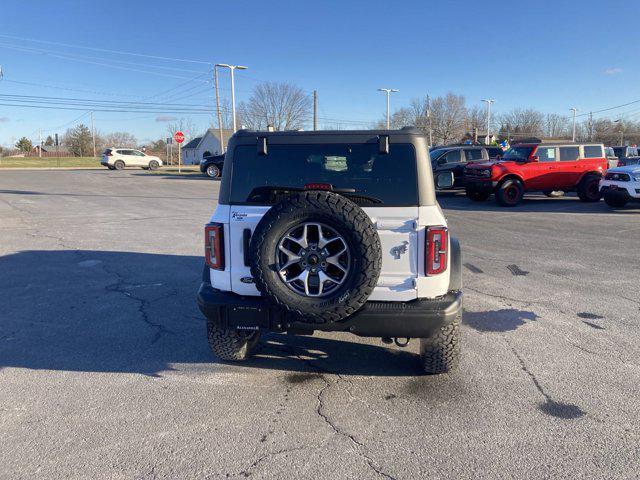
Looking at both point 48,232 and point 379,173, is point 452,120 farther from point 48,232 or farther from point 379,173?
point 379,173

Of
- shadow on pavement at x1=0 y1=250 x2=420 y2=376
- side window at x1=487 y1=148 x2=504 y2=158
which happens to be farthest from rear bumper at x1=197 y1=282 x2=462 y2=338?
side window at x1=487 y1=148 x2=504 y2=158

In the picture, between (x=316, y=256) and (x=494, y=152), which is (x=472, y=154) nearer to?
(x=494, y=152)

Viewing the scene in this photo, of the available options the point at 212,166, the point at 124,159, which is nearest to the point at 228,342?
the point at 212,166

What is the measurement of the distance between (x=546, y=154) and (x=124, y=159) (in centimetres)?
3548

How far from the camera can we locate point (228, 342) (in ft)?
13.6

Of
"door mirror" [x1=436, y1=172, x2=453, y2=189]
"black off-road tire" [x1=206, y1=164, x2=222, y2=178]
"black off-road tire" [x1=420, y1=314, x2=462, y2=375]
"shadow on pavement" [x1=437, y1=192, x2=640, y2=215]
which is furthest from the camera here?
"black off-road tire" [x1=206, y1=164, x2=222, y2=178]

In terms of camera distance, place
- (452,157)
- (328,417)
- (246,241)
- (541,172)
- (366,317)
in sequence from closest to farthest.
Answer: (328,417) → (366,317) → (246,241) → (541,172) → (452,157)

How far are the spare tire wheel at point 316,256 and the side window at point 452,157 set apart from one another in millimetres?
18241

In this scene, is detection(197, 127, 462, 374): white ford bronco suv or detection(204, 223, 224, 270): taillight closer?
detection(197, 127, 462, 374): white ford bronco suv

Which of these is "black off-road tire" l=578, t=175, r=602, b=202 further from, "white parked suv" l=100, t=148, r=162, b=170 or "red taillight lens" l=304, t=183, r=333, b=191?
"white parked suv" l=100, t=148, r=162, b=170

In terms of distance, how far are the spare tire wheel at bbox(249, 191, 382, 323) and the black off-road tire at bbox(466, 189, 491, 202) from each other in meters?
14.6

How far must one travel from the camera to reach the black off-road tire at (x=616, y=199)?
1460 centimetres

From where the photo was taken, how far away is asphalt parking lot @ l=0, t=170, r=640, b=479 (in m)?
2.92

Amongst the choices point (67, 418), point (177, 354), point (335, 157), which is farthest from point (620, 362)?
point (67, 418)
